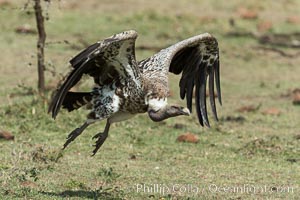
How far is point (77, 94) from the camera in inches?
324

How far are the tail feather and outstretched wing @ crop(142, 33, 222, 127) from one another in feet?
3.33

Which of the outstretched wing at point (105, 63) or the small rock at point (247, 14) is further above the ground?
the small rock at point (247, 14)

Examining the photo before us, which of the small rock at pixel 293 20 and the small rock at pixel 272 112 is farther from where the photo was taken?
the small rock at pixel 293 20

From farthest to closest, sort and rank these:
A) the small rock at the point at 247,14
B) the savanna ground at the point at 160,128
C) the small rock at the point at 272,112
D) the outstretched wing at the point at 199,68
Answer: the small rock at the point at 247,14, the small rock at the point at 272,112, the outstretched wing at the point at 199,68, the savanna ground at the point at 160,128

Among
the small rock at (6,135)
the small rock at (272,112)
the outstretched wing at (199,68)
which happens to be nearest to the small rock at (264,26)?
the small rock at (272,112)

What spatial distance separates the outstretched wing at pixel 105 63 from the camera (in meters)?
7.29

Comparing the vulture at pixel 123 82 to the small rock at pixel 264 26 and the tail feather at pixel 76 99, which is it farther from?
the small rock at pixel 264 26

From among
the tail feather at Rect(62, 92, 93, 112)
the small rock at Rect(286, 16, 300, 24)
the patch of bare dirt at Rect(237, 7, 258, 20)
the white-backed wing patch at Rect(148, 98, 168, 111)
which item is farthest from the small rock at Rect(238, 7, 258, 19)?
the white-backed wing patch at Rect(148, 98, 168, 111)

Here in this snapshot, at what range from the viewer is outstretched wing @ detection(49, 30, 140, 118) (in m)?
7.29

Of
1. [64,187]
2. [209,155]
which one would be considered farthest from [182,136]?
[64,187]

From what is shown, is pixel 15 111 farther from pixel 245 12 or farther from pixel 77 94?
pixel 245 12

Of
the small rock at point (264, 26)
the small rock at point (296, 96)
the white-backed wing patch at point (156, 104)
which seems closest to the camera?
the white-backed wing patch at point (156, 104)

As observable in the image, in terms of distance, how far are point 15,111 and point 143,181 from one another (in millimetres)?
3317

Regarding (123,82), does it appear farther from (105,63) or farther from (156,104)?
(156,104)
